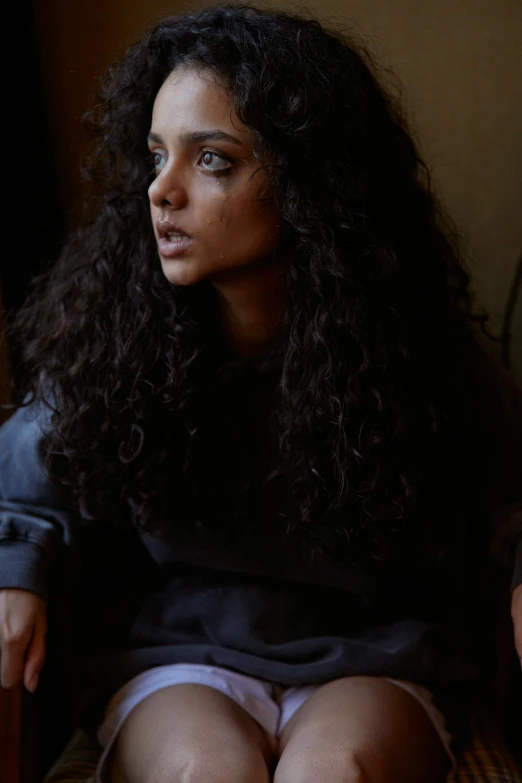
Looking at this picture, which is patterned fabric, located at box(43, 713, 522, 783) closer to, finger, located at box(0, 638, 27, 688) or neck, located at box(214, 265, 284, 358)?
finger, located at box(0, 638, 27, 688)

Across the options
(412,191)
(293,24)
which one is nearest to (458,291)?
(412,191)

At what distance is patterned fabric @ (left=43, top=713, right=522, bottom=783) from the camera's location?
1.05 m

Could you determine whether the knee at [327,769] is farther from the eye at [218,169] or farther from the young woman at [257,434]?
the eye at [218,169]

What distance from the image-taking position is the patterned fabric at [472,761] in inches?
41.5

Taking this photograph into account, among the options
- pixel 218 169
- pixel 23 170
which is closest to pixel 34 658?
pixel 218 169

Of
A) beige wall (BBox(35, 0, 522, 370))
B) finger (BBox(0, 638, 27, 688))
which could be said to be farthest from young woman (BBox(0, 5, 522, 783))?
beige wall (BBox(35, 0, 522, 370))

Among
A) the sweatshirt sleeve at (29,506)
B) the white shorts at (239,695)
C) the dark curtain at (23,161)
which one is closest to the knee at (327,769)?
the white shorts at (239,695)

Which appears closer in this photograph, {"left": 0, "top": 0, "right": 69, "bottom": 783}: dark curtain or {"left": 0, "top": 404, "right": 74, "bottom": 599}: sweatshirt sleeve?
{"left": 0, "top": 404, "right": 74, "bottom": 599}: sweatshirt sleeve

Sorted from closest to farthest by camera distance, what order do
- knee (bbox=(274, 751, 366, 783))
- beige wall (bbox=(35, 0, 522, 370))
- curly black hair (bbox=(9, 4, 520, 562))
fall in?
1. knee (bbox=(274, 751, 366, 783))
2. curly black hair (bbox=(9, 4, 520, 562))
3. beige wall (bbox=(35, 0, 522, 370))

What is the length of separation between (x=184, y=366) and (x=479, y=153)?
0.58m

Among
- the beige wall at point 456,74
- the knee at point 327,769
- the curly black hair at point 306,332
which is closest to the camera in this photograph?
the knee at point 327,769

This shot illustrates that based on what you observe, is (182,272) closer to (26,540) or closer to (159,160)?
(159,160)

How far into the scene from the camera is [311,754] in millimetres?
962

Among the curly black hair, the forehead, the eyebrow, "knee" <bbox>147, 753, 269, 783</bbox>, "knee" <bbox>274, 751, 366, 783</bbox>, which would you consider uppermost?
the forehead
